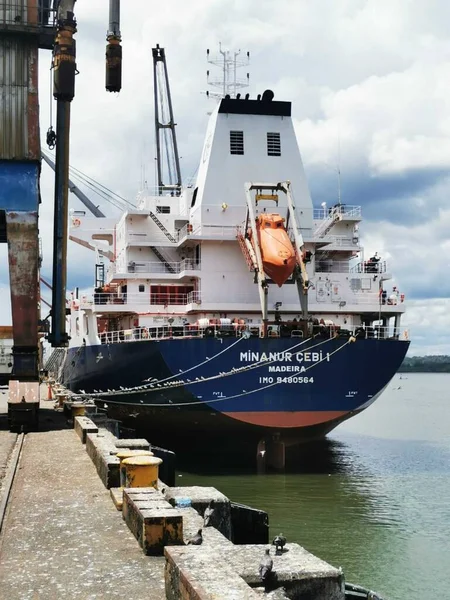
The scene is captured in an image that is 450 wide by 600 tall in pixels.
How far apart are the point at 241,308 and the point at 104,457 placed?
45.2 feet

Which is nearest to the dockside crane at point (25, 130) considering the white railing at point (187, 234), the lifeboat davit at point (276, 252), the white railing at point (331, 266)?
the lifeboat davit at point (276, 252)

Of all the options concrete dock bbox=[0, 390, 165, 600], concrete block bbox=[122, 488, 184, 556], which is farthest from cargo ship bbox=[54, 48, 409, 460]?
concrete block bbox=[122, 488, 184, 556]

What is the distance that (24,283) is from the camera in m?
17.6

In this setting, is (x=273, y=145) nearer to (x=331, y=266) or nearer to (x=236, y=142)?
(x=236, y=142)

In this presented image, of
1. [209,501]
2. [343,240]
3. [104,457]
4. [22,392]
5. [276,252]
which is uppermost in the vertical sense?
[343,240]

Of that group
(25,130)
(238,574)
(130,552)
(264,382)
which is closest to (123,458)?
(130,552)

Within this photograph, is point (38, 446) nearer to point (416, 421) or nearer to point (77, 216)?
point (77, 216)

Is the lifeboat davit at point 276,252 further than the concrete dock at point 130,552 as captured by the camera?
Yes

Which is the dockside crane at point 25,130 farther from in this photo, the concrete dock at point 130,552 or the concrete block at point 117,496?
the concrete block at point 117,496

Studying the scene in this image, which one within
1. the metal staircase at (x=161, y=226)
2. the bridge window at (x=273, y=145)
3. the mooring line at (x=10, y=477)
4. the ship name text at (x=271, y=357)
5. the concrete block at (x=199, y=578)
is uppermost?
the bridge window at (x=273, y=145)

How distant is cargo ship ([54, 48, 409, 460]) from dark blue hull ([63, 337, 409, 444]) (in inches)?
1.3

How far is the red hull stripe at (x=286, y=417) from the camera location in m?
20.3

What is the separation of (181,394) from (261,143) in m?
9.48

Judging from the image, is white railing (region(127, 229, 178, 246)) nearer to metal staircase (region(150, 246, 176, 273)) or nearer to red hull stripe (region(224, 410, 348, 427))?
metal staircase (region(150, 246, 176, 273))
